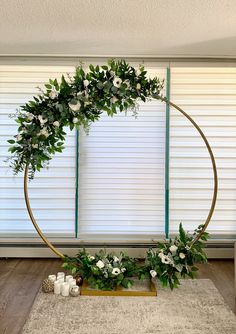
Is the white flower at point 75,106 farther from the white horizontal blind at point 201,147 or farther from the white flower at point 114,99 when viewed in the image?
the white horizontal blind at point 201,147

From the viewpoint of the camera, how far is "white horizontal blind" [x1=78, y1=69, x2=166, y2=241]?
4324 millimetres

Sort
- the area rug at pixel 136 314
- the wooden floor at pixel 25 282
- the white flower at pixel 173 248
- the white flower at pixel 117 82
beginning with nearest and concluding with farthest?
1. the area rug at pixel 136 314
2. the wooden floor at pixel 25 282
3. the white flower at pixel 117 82
4. the white flower at pixel 173 248

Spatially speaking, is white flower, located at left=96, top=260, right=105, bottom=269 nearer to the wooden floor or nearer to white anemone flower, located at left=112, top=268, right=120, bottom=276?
white anemone flower, located at left=112, top=268, right=120, bottom=276

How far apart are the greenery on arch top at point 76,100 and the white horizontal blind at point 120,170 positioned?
3.40ft

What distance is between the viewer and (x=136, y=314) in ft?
9.70

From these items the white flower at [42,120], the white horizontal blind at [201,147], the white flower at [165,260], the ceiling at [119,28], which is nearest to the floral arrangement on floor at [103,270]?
the white flower at [165,260]

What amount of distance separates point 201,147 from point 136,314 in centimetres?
205

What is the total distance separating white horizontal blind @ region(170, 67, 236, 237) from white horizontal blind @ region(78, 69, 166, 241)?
0.55 ft

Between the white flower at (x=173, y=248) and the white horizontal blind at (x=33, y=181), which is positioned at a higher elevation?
the white horizontal blind at (x=33, y=181)

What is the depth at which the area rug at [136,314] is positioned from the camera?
2719mm

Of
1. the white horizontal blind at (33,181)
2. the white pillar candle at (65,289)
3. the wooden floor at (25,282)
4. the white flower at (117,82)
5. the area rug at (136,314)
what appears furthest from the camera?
the white horizontal blind at (33,181)

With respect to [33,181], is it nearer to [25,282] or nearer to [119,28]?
[25,282]

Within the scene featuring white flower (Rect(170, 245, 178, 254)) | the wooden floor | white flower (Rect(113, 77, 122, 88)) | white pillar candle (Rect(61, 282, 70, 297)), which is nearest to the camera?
the wooden floor

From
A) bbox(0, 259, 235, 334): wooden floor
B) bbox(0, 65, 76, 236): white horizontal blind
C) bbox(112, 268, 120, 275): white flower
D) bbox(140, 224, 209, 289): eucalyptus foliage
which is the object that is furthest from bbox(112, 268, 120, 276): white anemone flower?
bbox(0, 65, 76, 236): white horizontal blind
